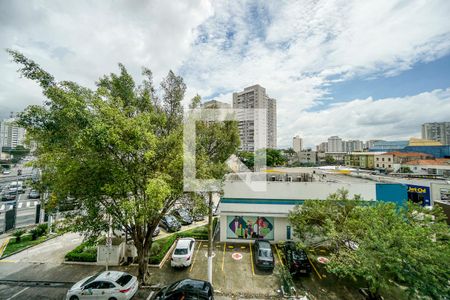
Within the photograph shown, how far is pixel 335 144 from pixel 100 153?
185 meters

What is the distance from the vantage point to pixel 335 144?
163625mm

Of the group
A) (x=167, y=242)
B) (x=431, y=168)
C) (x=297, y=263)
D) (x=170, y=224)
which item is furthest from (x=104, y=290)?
(x=431, y=168)

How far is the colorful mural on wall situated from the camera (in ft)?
45.6

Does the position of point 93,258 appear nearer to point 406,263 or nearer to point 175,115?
point 175,115

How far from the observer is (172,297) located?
7.41 m

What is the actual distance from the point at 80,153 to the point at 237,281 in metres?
9.34

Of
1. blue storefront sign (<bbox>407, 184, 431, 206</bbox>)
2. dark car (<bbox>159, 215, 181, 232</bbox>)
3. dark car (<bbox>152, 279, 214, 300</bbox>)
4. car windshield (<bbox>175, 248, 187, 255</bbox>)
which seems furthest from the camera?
blue storefront sign (<bbox>407, 184, 431, 206</bbox>)

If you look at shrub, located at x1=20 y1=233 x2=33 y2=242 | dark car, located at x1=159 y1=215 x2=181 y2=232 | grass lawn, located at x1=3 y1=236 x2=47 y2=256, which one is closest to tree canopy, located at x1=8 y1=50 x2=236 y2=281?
dark car, located at x1=159 y1=215 x2=181 y2=232

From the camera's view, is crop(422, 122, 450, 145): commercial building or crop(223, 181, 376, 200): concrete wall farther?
crop(422, 122, 450, 145): commercial building

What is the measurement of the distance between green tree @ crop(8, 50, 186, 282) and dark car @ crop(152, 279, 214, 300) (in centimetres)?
308

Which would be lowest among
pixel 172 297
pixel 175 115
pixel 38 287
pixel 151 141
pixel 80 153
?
pixel 38 287

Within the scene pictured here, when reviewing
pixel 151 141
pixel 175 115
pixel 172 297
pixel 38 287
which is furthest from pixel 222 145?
pixel 38 287

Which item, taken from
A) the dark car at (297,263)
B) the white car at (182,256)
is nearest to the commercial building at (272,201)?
the dark car at (297,263)

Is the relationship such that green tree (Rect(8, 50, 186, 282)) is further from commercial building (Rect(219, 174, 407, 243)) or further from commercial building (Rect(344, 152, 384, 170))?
commercial building (Rect(344, 152, 384, 170))
